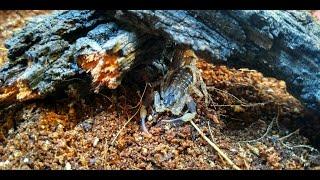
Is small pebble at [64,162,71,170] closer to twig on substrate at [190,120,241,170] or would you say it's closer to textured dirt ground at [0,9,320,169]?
textured dirt ground at [0,9,320,169]

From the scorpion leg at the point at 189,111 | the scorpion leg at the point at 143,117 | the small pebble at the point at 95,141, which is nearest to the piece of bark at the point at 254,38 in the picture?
the scorpion leg at the point at 189,111

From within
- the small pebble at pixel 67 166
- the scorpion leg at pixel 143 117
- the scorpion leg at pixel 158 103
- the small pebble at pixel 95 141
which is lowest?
the small pebble at pixel 67 166

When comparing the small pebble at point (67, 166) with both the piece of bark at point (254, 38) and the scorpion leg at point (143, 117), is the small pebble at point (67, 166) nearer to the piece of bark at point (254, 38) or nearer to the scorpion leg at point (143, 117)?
the scorpion leg at point (143, 117)

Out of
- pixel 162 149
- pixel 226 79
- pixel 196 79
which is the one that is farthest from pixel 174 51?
pixel 162 149

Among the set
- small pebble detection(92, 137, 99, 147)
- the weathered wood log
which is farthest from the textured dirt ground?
the weathered wood log

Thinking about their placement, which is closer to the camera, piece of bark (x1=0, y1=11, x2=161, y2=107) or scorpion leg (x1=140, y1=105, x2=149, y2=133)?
piece of bark (x1=0, y1=11, x2=161, y2=107)

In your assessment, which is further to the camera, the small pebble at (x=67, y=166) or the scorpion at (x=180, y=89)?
the scorpion at (x=180, y=89)

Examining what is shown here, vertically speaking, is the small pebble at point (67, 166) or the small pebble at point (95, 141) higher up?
the small pebble at point (95, 141)
